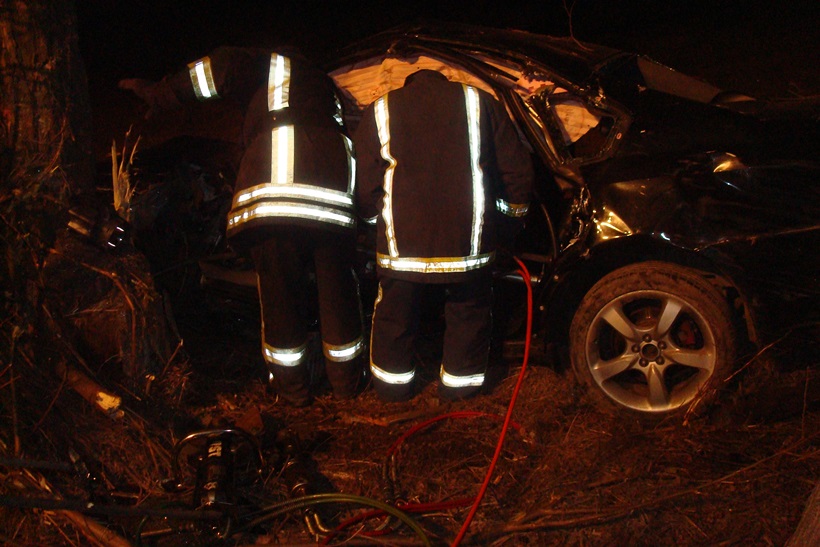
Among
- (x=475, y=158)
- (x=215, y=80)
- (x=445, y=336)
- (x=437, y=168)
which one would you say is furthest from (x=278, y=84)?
(x=445, y=336)

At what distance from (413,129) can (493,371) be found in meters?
1.50

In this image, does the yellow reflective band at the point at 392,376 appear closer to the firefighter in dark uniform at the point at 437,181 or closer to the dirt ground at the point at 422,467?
the dirt ground at the point at 422,467

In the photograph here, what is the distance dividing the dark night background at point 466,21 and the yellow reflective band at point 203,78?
3.60m

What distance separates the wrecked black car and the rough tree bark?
70 centimetres

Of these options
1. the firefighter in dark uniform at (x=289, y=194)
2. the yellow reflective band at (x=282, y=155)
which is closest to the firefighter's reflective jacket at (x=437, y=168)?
the firefighter in dark uniform at (x=289, y=194)

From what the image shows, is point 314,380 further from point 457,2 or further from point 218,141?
point 457,2

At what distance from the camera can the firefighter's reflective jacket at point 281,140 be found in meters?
3.35

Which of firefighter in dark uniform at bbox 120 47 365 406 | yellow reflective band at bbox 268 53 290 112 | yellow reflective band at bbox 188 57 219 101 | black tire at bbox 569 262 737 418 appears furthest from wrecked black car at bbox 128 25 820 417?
yellow reflective band at bbox 188 57 219 101

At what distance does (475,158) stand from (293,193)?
0.89 metres

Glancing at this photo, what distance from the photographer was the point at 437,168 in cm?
331

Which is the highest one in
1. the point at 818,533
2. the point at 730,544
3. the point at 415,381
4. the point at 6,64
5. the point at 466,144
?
the point at 6,64

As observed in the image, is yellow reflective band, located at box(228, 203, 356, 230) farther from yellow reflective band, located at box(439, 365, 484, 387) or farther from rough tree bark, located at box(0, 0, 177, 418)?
yellow reflective band, located at box(439, 365, 484, 387)

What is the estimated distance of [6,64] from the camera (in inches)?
130

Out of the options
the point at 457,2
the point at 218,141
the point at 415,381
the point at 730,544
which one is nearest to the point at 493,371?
the point at 415,381
